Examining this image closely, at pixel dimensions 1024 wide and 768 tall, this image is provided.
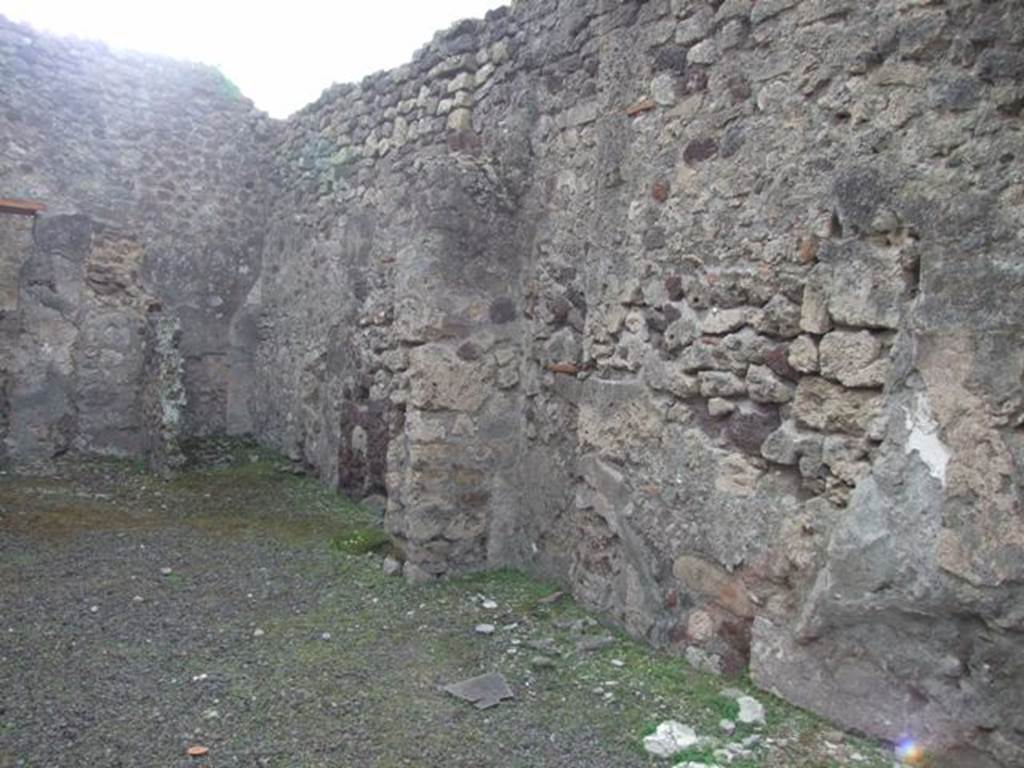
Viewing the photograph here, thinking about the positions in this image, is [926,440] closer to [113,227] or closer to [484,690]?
[484,690]

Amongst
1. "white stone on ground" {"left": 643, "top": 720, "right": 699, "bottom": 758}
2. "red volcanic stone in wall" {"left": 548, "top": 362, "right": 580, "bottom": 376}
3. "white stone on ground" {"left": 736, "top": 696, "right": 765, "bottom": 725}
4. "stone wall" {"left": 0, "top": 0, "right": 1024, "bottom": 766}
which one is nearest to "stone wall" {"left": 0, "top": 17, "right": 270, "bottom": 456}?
"stone wall" {"left": 0, "top": 0, "right": 1024, "bottom": 766}

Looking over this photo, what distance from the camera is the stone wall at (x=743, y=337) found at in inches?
91.7

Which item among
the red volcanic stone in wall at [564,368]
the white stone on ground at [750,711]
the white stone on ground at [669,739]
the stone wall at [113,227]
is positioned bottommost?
the white stone on ground at [669,739]

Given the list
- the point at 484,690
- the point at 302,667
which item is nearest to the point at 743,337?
the point at 484,690

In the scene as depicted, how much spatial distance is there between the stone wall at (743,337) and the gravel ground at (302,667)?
0.25 meters

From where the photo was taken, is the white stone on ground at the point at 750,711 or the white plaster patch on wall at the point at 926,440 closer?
the white plaster patch on wall at the point at 926,440

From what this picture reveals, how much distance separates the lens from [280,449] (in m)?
7.92

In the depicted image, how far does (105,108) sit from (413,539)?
594 cm

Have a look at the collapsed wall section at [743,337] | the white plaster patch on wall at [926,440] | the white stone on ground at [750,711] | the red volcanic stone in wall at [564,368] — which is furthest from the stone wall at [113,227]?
the white plaster patch on wall at [926,440]

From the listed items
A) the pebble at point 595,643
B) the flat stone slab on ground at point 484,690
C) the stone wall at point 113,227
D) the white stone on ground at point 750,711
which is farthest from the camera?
the stone wall at point 113,227

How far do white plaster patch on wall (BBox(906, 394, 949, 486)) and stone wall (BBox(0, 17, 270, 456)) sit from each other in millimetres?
7050

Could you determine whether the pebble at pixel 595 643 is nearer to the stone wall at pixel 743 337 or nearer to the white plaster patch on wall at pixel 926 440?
the stone wall at pixel 743 337

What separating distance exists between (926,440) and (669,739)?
126 cm

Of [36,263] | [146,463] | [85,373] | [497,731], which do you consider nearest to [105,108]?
[36,263]
